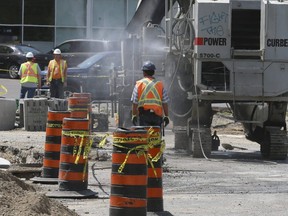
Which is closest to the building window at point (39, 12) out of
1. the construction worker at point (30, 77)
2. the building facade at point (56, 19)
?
the building facade at point (56, 19)

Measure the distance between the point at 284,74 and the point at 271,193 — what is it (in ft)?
18.6

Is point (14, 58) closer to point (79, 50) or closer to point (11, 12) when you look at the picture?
point (79, 50)

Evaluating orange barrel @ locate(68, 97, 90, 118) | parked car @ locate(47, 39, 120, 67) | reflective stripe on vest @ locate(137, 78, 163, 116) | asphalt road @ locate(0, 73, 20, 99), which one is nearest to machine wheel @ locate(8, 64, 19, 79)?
asphalt road @ locate(0, 73, 20, 99)

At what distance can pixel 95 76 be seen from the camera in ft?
93.6

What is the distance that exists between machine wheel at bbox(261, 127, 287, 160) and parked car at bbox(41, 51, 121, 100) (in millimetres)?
9604

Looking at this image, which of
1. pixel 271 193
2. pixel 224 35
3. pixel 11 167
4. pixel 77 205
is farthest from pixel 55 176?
pixel 224 35

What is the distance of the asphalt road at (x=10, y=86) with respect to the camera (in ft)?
107

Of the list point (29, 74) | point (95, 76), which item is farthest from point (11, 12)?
point (29, 74)

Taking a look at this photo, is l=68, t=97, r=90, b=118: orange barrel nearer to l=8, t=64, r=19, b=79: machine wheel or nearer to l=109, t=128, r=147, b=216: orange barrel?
l=109, t=128, r=147, b=216: orange barrel

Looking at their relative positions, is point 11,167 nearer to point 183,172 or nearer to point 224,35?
point 183,172

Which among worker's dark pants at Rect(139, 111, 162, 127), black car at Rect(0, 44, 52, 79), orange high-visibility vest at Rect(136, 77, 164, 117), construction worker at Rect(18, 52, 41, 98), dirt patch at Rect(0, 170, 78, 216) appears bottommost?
dirt patch at Rect(0, 170, 78, 216)

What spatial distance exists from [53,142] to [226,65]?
5.72 m

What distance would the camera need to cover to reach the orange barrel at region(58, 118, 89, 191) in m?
12.1

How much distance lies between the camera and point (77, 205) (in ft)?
37.4
